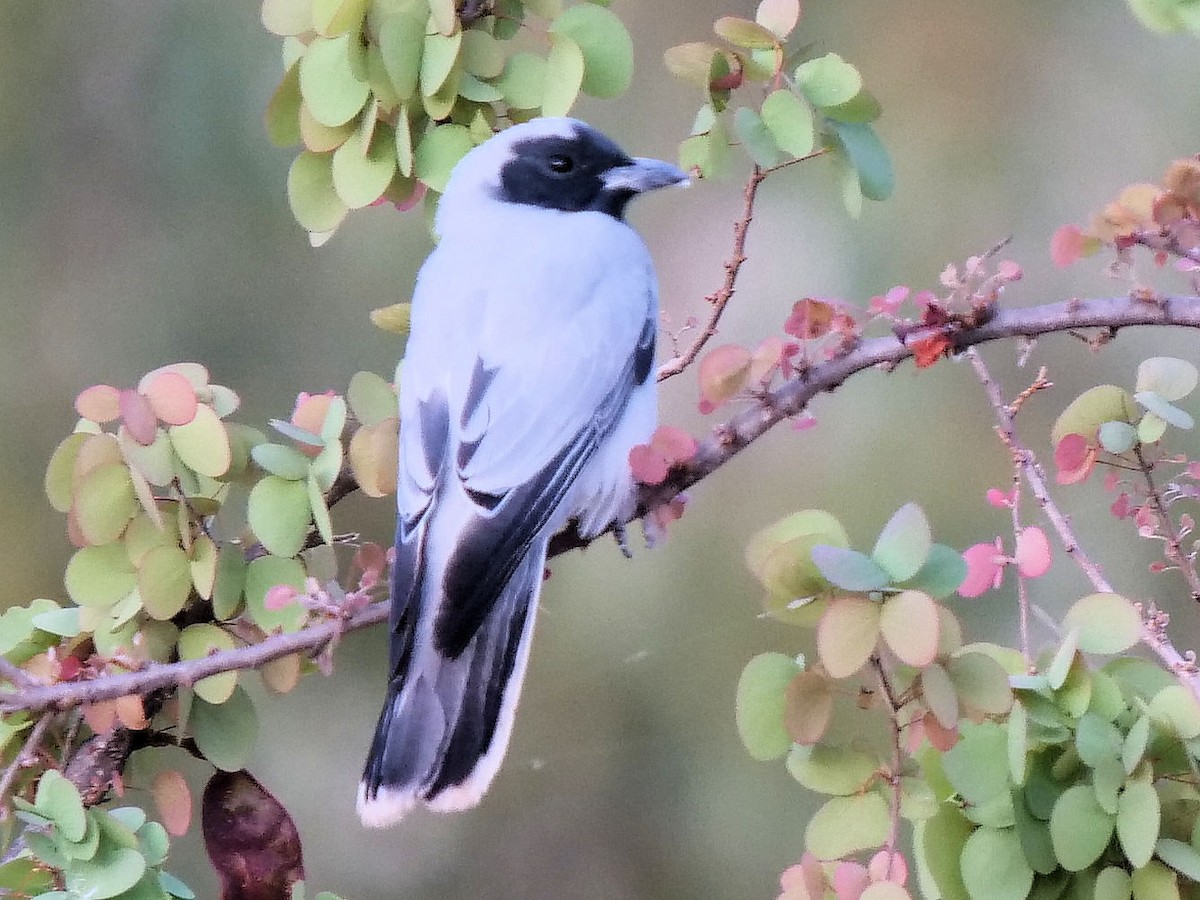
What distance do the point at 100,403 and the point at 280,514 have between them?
252 millimetres

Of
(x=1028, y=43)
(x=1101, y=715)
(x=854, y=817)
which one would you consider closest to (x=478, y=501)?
(x=854, y=817)

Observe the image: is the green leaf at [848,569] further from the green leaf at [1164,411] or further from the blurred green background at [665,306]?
the blurred green background at [665,306]

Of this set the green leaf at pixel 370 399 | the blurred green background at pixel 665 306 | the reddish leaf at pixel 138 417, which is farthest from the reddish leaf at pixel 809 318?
the blurred green background at pixel 665 306

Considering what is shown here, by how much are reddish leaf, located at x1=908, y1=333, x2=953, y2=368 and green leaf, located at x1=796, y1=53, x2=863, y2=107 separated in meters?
0.40

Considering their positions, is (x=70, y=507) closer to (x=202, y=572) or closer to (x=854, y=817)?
(x=202, y=572)

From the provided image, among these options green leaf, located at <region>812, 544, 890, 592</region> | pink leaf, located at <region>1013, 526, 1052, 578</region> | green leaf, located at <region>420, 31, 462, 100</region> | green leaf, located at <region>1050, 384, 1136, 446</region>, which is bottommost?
pink leaf, located at <region>1013, 526, 1052, 578</region>

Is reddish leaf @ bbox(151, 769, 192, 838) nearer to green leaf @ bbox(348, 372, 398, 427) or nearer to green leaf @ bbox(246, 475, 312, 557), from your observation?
green leaf @ bbox(246, 475, 312, 557)

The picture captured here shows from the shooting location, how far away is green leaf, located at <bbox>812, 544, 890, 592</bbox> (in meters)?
1.54

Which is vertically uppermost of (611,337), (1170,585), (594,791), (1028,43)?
(611,337)

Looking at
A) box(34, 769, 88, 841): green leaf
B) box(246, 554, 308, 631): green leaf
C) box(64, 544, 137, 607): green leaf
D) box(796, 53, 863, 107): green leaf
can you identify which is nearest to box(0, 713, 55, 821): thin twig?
box(34, 769, 88, 841): green leaf

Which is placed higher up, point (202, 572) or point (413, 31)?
point (413, 31)

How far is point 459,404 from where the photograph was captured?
221cm

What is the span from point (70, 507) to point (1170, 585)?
A: 2237 millimetres

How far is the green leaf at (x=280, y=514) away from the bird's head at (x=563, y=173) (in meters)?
0.68
